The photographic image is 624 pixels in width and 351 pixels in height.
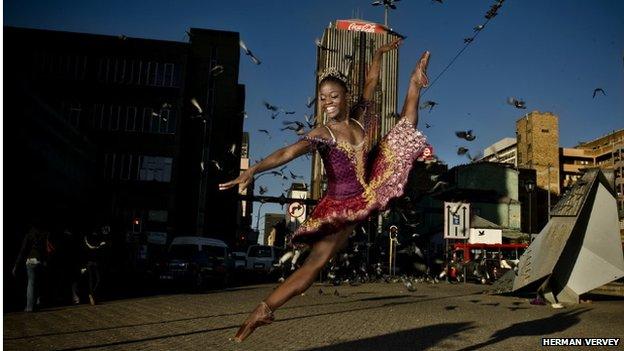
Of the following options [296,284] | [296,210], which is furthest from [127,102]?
[296,284]

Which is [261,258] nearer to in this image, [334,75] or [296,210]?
[296,210]

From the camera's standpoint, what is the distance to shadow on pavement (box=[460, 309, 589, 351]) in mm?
8125

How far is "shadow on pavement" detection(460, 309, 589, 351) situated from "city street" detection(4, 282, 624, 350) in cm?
2

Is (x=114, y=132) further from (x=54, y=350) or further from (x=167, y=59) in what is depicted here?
(x=54, y=350)

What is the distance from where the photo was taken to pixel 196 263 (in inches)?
777

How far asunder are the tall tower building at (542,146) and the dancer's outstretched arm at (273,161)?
102 m

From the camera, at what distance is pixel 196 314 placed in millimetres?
11219

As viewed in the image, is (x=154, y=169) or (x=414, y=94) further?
(x=154, y=169)

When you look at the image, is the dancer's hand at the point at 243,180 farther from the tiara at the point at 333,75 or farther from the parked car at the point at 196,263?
the parked car at the point at 196,263

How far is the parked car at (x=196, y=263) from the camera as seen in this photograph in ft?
64.5

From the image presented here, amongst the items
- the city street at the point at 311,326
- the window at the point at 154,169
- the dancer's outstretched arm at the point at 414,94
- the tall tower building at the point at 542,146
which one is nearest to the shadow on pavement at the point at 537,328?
the city street at the point at 311,326

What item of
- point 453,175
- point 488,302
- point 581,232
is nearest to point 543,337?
point 581,232

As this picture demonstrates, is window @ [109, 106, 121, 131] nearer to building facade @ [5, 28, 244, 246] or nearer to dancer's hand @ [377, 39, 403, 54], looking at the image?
building facade @ [5, 28, 244, 246]

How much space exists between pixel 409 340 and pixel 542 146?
10018 cm
